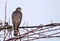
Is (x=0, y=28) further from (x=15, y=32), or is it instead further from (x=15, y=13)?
(x=15, y=13)

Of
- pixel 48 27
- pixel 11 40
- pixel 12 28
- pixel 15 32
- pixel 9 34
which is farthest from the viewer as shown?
pixel 9 34

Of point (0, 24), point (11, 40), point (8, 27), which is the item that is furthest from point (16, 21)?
point (11, 40)

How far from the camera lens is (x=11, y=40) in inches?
132

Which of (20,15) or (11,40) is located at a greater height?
(20,15)

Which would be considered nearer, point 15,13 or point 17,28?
point 17,28

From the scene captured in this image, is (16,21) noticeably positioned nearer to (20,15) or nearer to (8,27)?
(20,15)

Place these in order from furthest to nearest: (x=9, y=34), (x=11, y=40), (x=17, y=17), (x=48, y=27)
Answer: (x=17, y=17)
(x=9, y=34)
(x=48, y=27)
(x=11, y=40)

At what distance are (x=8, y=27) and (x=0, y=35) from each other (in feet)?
4.47

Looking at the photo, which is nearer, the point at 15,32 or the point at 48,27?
the point at 48,27

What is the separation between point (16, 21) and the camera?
6730 millimetres

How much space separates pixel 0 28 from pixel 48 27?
1.65 meters

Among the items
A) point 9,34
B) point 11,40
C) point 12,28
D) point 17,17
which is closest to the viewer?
point 11,40

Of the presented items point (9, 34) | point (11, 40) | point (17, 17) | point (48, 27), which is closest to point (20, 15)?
point (17, 17)

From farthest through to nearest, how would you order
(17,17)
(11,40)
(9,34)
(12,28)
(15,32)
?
(17,17), (9,34), (12,28), (15,32), (11,40)
